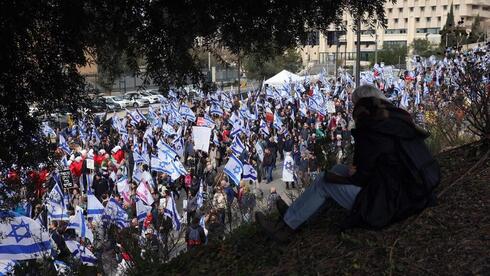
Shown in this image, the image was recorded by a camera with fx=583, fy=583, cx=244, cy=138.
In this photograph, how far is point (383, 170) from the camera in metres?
4.04

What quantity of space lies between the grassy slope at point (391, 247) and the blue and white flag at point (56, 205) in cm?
715

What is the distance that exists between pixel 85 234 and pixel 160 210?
1603 mm

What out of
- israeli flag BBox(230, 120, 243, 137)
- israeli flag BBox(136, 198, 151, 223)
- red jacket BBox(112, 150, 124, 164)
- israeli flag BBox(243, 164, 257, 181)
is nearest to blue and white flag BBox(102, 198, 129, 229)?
israeli flag BBox(136, 198, 151, 223)

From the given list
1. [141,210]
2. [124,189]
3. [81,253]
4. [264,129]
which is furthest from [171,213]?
[264,129]

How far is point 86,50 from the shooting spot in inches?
218

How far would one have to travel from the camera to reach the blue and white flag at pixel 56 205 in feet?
38.8

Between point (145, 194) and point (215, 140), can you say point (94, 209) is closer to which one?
point (145, 194)

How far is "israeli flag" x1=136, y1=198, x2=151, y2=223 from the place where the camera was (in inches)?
446

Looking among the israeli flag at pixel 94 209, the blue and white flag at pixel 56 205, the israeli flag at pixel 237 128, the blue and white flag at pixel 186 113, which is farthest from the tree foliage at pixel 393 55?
the israeli flag at pixel 94 209

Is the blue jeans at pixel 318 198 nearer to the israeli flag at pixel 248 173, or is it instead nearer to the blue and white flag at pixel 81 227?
the blue and white flag at pixel 81 227

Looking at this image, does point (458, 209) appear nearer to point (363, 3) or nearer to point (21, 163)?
point (363, 3)

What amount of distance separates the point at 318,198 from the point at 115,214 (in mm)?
7579

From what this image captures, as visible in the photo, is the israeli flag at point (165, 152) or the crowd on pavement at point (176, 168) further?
the israeli flag at point (165, 152)

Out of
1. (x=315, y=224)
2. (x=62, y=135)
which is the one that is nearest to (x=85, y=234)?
(x=315, y=224)
